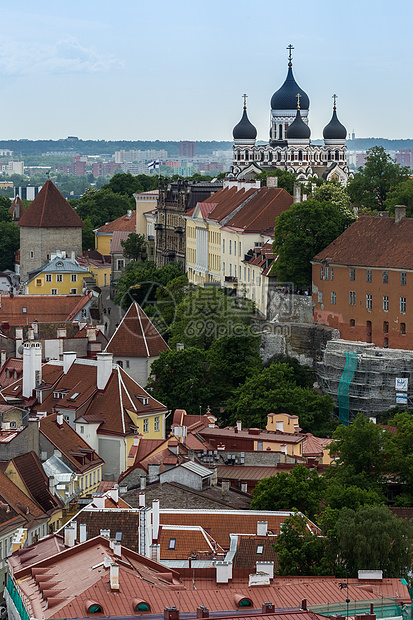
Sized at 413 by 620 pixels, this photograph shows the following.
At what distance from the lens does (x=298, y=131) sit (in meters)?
139

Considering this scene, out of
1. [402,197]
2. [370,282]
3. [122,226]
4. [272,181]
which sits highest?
[402,197]

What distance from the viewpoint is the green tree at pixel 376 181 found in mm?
86188

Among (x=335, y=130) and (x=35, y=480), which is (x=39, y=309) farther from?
(x=335, y=130)

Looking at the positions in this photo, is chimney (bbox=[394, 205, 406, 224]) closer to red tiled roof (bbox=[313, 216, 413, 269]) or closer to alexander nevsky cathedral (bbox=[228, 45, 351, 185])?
red tiled roof (bbox=[313, 216, 413, 269])

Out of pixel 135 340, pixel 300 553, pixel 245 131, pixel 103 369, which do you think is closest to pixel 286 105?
pixel 245 131

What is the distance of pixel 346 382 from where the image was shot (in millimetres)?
67562

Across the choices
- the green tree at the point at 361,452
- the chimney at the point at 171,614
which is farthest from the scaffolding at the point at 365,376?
the chimney at the point at 171,614

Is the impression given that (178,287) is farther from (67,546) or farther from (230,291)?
(67,546)

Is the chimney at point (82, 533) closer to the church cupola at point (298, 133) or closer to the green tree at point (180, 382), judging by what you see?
the green tree at point (180, 382)

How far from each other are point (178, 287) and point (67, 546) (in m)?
54.9

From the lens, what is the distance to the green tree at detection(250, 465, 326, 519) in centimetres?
4503

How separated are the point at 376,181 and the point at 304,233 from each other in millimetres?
14802

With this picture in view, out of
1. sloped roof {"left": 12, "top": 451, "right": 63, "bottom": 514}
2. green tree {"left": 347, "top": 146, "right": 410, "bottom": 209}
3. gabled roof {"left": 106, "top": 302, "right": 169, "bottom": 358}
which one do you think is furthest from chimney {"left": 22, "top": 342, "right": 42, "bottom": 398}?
green tree {"left": 347, "top": 146, "right": 410, "bottom": 209}

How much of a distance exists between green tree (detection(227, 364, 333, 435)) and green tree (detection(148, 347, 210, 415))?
2.10 metres
